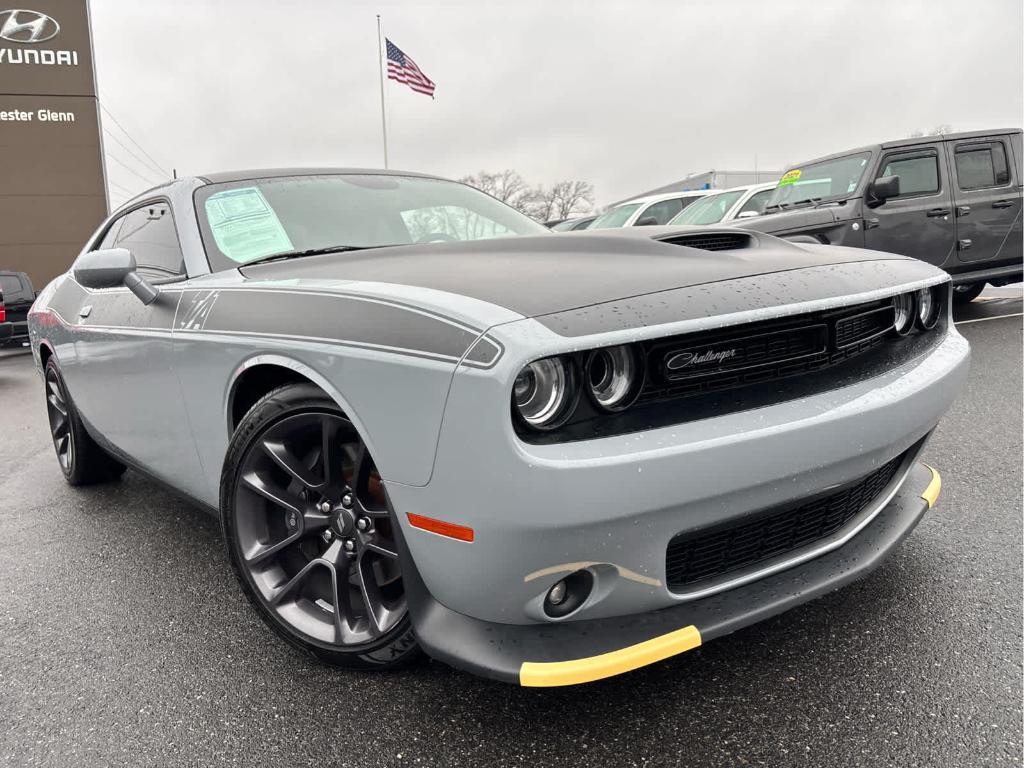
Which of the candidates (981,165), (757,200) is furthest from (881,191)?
(757,200)

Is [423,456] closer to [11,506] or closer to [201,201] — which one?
[201,201]

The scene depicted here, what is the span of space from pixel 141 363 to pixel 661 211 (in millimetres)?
9574

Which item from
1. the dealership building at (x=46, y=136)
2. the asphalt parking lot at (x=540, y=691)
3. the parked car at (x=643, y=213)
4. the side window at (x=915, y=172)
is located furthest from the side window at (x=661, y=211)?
the dealership building at (x=46, y=136)

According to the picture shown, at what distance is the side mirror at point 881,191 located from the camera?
655 cm

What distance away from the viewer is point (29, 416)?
19.9 ft

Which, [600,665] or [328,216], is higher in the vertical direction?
[328,216]

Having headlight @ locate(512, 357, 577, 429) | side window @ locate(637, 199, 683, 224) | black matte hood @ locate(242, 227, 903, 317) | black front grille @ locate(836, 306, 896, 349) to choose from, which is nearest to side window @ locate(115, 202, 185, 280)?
black matte hood @ locate(242, 227, 903, 317)

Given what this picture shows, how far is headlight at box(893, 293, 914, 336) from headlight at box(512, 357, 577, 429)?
122cm

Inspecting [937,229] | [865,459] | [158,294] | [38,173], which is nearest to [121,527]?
[158,294]

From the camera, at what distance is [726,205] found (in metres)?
9.26

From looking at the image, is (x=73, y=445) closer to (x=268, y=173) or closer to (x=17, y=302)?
(x=268, y=173)

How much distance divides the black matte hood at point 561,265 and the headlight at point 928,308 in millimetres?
234

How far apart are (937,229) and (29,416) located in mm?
8315

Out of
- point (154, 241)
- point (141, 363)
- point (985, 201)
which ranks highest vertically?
point (985, 201)
